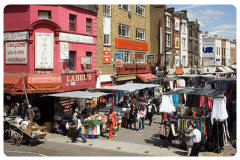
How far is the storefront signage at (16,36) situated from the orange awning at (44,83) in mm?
3150

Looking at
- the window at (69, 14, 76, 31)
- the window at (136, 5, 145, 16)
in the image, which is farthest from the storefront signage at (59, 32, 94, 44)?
the window at (136, 5, 145, 16)


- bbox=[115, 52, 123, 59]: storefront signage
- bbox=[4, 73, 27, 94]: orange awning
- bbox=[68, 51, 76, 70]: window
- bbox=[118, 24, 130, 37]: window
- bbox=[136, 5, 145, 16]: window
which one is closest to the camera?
bbox=[4, 73, 27, 94]: orange awning

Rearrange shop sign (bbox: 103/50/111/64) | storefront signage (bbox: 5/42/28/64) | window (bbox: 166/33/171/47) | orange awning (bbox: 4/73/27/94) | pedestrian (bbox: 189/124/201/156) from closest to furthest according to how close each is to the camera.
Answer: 1. pedestrian (bbox: 189/124/201/156)
2. orange awning (bbox: 4/73/27/94)
3. storefront signage (bbox: 5/42/28/64)
4. shop sign (bbox: 103/50/111/64)
5. window (bbox: 166/33/171/47)

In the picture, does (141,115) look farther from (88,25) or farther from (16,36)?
(88,25)

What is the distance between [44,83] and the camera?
20.1m

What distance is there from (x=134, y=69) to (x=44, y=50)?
1473 cm

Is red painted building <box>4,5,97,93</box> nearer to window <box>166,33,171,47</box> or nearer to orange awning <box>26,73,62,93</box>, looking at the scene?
orange awning <box>26,73,62,93</box>

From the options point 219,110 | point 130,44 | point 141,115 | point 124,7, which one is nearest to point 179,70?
point 130,44

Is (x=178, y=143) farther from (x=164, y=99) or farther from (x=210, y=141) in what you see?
(x=164, y=99)

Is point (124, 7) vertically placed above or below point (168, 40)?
above

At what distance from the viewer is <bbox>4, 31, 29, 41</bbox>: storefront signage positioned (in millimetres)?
20547

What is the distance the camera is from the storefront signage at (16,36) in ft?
67.4

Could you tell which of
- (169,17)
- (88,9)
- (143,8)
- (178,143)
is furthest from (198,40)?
(178,143)

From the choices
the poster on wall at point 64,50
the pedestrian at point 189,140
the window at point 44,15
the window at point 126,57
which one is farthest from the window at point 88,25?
the pedestrian at point 189,140
